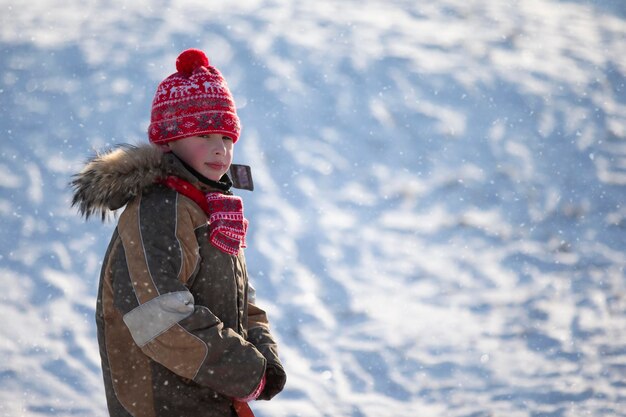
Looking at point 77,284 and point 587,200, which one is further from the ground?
point 587,200

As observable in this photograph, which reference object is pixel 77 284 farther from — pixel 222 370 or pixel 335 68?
pixel 222 370

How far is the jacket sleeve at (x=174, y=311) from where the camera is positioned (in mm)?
1933

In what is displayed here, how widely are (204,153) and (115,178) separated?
0.27 metres

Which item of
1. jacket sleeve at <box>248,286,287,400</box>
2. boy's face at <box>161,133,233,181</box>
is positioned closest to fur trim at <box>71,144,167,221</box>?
boy's face at <box>161,133,233,181</box>

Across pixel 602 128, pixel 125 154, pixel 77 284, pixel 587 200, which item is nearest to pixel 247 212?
pixel 77 284

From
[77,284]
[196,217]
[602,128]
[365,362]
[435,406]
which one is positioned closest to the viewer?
[196,217]

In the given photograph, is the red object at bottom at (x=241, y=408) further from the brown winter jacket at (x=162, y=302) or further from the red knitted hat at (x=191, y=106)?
the red knitted hat at (x=191, y=106)

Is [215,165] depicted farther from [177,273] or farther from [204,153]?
[177,273]

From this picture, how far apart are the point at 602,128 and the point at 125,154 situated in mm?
6633

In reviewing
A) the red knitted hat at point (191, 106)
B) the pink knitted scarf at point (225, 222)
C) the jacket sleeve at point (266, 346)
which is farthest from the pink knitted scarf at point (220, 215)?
the jacket sleeve at point (266, 346)

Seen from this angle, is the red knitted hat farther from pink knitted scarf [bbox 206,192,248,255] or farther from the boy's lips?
pink knitted scarf [bbox 206,192,248,255]

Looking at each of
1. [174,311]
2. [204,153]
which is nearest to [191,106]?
[204,153]

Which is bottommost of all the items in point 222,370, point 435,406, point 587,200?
point 222,370

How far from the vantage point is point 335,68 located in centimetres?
802
